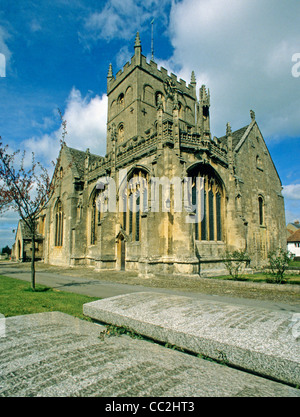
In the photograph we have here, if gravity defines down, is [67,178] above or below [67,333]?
above

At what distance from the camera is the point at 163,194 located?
15062 millimetres

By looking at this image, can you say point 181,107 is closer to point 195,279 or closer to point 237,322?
point 195,279

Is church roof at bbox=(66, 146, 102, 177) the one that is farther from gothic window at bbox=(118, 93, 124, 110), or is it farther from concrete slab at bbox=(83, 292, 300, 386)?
concrete slab at bbox=(83, 292, 300, 386)

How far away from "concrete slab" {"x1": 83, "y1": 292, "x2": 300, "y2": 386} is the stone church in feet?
29.3

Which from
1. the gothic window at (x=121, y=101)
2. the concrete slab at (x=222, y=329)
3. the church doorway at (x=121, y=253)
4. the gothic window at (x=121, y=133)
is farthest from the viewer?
the gothic window at (x=121, y=101)

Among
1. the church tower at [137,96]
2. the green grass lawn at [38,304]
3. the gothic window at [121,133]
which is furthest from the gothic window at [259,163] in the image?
the green grass lawn at [38,304]

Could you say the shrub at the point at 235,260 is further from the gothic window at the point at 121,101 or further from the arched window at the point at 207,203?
the gothic window at the point at 121,101

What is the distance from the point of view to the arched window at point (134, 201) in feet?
57.8

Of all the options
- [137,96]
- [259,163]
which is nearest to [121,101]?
[137,96]

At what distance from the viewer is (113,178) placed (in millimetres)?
19969

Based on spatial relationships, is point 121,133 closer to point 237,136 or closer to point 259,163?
point 237,136

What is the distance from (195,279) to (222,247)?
7.71 m

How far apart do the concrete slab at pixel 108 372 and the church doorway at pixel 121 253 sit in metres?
15.5
